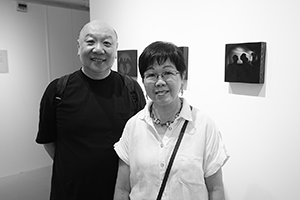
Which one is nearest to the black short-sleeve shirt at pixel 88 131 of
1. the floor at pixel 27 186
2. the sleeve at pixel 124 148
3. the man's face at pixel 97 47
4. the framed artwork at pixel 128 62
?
the man's face at pixel 97 47

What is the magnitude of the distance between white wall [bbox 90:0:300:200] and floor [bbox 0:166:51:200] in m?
2.32

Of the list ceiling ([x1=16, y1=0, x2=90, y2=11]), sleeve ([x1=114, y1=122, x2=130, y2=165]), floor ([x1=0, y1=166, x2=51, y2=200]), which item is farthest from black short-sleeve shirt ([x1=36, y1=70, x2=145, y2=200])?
ceiling ([x1=16, y1=0, x2=90, y2=11])

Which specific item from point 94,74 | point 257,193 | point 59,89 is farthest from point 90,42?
point 257,193

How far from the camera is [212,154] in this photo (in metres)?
1.14

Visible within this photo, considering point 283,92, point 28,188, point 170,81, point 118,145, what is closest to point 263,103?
point 283,92

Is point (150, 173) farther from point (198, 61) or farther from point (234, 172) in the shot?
point (198, 61)

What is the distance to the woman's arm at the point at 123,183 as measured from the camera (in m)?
1.27

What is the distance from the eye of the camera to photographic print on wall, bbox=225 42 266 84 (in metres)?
1.53

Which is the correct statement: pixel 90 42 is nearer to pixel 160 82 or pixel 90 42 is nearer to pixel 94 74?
pixel 94 74

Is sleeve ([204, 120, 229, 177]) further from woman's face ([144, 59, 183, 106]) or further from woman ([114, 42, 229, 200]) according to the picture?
woman's face ([144, 59, 183, 106])

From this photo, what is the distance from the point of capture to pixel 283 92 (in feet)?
4.91

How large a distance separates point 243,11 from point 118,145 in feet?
3.41

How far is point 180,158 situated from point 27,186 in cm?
296

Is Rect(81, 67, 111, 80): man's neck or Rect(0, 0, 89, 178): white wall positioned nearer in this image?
Rect(81, 67, 111, 80): man's neck
